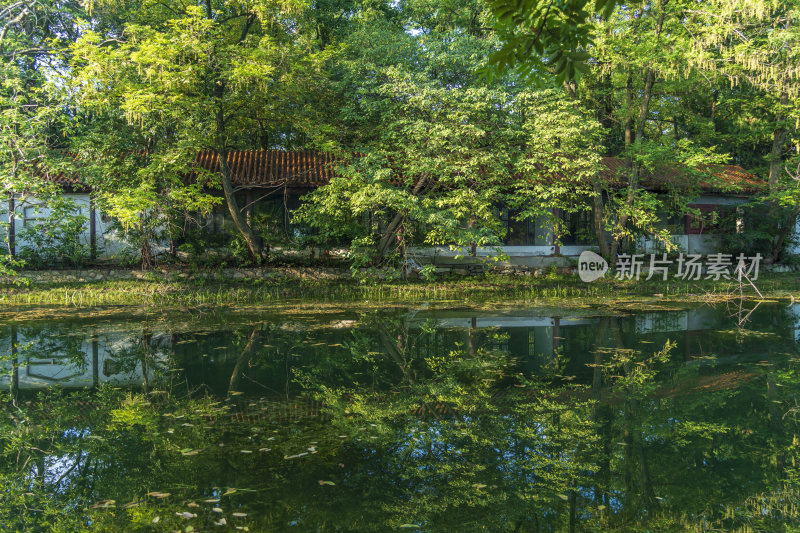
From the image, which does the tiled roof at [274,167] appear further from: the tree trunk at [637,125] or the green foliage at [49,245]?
the tree trunk at [637,125]

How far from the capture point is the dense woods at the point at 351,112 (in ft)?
39.3

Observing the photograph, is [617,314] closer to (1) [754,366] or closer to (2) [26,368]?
(1) [754,366]

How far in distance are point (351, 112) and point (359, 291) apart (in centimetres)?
478

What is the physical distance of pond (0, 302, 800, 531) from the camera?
353 cm

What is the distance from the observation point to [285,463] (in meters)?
4.18

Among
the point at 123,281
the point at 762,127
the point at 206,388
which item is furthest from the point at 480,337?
the point at 762,127

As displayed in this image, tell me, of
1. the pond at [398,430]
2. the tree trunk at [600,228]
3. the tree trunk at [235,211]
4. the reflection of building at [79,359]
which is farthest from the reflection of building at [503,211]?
the pond at [398,430]

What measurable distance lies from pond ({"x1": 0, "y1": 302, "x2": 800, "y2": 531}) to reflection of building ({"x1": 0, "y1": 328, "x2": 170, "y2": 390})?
1.9 inches

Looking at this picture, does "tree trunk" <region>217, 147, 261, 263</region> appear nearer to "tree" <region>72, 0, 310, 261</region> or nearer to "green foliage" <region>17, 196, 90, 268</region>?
"tree" <region>72, 0, 310, 261</region>

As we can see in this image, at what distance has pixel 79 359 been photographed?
25.3 feet

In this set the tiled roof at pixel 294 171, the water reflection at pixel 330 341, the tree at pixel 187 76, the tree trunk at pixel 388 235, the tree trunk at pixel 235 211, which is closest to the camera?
the water reflection at pixel 330 341

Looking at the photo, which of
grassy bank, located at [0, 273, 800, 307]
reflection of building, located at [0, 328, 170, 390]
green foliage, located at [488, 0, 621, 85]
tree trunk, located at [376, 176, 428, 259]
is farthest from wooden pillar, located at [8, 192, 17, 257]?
green foliage, located at [488, 0, 621, 85]

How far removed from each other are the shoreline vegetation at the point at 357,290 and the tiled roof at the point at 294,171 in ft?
9.13

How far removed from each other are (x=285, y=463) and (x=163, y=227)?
1267 cm
